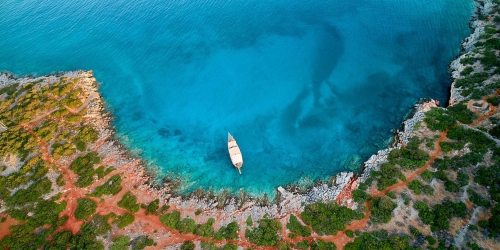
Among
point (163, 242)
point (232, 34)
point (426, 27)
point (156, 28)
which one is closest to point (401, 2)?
point (426, 27)

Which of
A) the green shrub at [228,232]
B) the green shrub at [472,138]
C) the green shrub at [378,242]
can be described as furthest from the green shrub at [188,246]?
the green shrub at [472,138]

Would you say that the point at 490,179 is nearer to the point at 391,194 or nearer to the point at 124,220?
the point at 391,194

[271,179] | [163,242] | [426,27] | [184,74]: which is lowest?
[426,27]

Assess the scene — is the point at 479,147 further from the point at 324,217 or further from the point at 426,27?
the point at 426,27

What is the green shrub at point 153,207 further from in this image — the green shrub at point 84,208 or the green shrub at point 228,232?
the green shrub at point 228,232

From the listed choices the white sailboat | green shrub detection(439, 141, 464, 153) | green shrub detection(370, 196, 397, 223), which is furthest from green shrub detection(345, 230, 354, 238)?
green shrub detection(439, 141, 464, 153)
